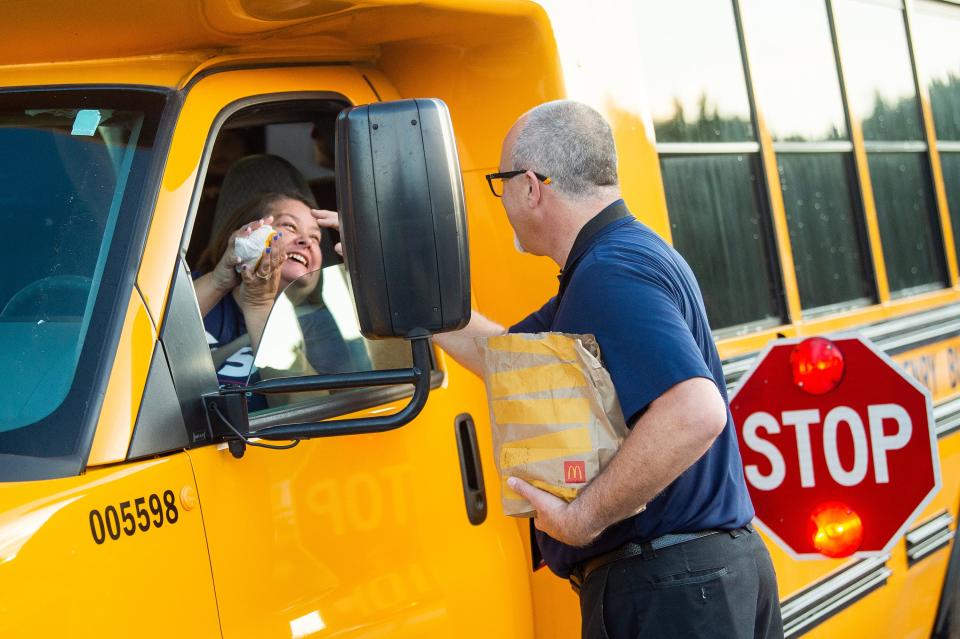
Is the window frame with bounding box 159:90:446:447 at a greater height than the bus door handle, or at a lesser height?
greater

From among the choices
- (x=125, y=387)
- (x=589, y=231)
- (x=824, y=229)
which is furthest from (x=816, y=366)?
(x=125, y=387)

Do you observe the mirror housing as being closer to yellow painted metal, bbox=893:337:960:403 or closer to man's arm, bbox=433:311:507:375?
man's arm, bbox=433:311:507:375

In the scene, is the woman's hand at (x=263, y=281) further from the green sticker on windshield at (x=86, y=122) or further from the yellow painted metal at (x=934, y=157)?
the yellow painted metal at (x=934, y=157)

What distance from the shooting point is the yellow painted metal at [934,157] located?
15.3 feet

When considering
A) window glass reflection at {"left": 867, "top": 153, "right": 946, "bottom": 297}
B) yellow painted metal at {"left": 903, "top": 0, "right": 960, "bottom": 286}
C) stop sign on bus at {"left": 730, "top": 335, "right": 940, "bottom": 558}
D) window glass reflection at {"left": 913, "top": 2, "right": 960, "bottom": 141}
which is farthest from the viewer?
window glass reflection at {"left": 913, "top": 2, "right": 960, "bottom": 141}

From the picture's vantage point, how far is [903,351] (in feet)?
13.5

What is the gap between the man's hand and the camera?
2.26 m

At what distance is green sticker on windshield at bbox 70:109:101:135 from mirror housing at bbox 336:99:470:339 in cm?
A: 58

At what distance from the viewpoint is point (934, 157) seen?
4.73m

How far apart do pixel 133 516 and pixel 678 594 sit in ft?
3.52

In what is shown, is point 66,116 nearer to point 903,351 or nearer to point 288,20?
point 288,20

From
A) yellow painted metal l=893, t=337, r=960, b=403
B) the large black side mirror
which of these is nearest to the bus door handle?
the large black side mirror

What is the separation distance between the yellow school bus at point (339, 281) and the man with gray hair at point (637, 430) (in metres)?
0.33

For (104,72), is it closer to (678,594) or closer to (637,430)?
(637,430)
